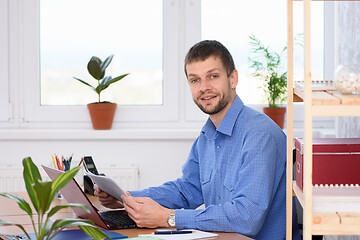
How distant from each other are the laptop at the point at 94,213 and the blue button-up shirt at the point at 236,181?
7.4 inches

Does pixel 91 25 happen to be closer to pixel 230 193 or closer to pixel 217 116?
pixel 217 116

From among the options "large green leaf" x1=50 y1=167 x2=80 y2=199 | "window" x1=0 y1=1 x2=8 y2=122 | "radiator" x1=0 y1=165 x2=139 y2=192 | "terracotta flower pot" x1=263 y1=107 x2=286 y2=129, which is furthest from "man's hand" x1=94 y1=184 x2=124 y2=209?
"window" x1=0 y1=1 x2=8 y2=122

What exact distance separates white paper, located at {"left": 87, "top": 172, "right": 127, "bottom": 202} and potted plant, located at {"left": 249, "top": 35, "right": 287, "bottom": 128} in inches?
59.6

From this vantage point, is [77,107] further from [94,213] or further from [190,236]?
[190,236]

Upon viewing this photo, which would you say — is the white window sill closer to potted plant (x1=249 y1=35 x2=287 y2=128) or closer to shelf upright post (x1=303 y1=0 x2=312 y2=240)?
potted plant (x1=249 y1=35 x2=287 y2=128)

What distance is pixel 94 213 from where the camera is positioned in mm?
1849

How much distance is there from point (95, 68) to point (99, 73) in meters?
0.04

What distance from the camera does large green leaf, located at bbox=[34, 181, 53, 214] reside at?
3.81 feet

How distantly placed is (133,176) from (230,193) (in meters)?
1.36

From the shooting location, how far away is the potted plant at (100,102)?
10.7ft

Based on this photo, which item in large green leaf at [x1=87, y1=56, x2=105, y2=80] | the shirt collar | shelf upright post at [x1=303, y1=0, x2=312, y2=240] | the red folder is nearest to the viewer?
shelf upright post at [x1=303, y1=0, x2=312, y2=240]

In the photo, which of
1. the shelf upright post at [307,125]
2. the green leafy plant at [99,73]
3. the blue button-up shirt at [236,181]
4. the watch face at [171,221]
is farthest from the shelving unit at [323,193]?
the green leafy plant at [99,73]

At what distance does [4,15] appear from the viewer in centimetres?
346

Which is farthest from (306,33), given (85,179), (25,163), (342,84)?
(85,179)
